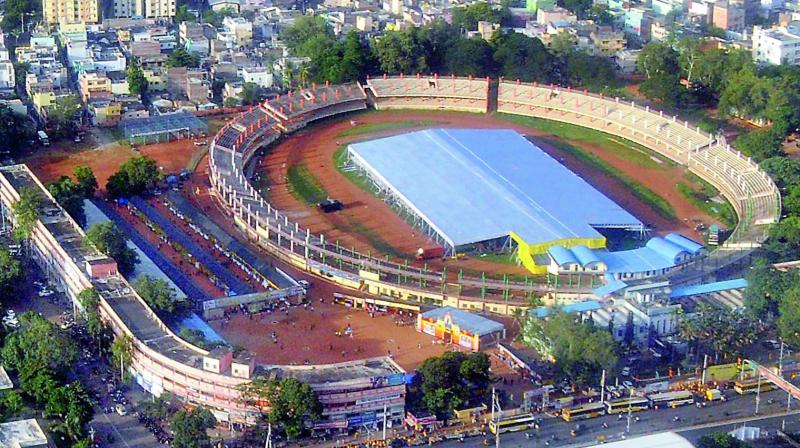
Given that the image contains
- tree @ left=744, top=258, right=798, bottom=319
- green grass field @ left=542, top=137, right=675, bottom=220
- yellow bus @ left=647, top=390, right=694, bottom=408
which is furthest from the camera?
green grass field @ left=542, top=137, right=675, bottom=220

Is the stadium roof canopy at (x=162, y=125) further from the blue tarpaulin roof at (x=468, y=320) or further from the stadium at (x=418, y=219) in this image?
the blue tarpaulin roof at (x=468, y=320)

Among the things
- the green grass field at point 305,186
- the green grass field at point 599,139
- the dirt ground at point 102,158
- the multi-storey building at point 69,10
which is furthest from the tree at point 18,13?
the green grass field at point 599,139

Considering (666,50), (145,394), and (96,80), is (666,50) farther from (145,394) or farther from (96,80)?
(145,394)

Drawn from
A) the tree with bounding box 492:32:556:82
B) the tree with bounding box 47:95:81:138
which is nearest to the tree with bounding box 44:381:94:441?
the tree with bounding box 47:95:81:138

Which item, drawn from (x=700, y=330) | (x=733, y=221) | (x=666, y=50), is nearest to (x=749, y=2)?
(x=666, y=50)

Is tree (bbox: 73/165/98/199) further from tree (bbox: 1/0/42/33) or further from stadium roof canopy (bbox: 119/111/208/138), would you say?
tree (bbox: 1/0/42/33)
